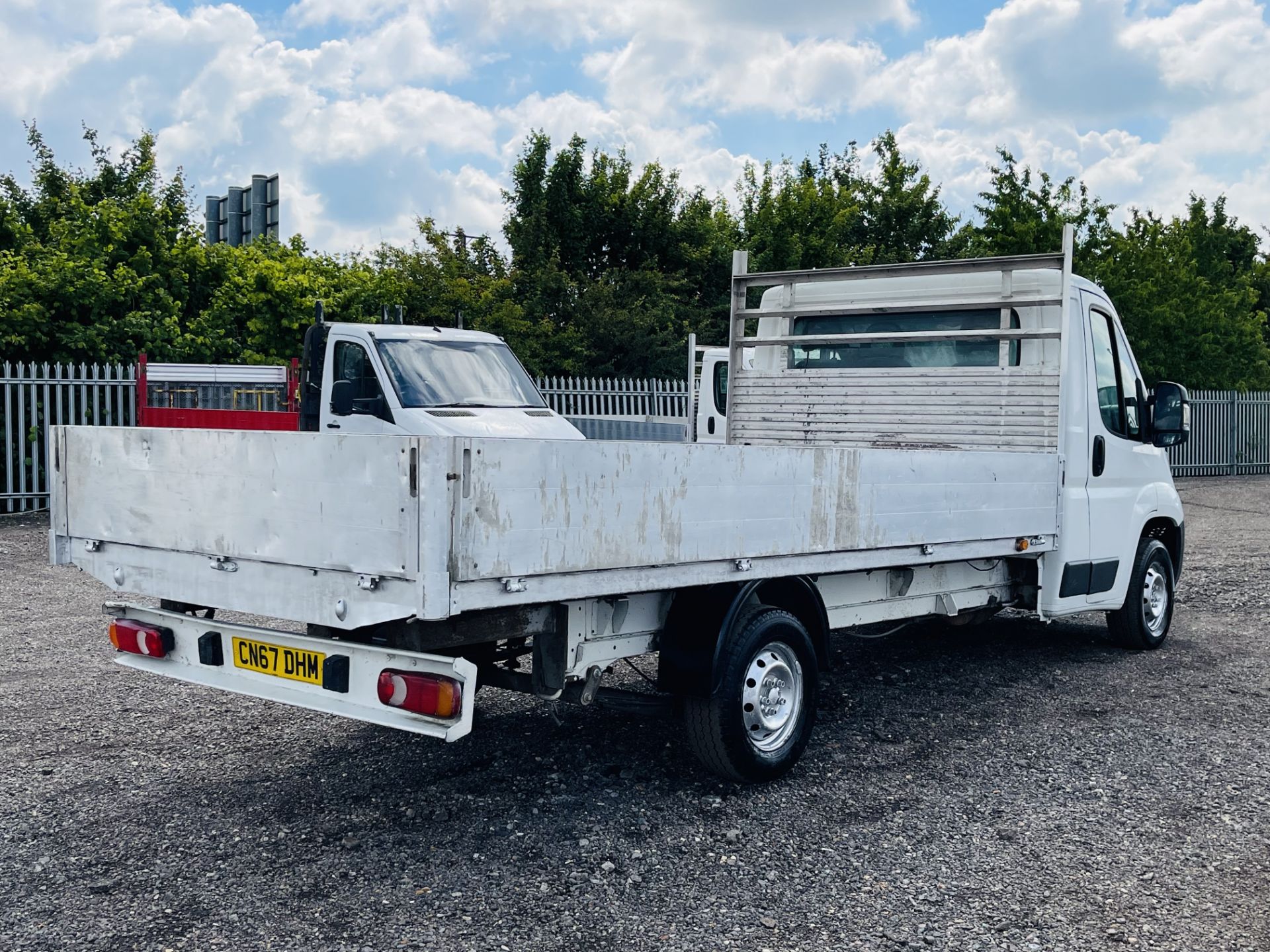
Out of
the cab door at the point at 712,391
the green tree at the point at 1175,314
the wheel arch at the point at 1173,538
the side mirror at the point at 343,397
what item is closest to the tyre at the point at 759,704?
the wheel arch at the point at 1173,538

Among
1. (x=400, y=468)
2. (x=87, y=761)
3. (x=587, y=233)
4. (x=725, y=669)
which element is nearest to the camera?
(x=400, y=468)

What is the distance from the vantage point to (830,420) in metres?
7.41

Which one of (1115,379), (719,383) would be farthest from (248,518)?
(719,383)

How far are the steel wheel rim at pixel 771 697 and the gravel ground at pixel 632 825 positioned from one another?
22 centimetres

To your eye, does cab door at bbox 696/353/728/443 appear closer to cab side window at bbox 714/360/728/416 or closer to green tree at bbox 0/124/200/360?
cab side window at bbox 714/360/728/416

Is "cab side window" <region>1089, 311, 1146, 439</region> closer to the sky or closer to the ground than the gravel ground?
closer to the sky

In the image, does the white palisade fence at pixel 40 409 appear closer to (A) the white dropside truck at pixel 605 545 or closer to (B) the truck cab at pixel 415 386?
(B) the truck cab at pixel 415 386

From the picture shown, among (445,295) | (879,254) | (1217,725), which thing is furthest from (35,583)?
(879,254)

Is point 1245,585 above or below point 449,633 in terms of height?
below

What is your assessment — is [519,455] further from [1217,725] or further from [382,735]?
[1217,725]

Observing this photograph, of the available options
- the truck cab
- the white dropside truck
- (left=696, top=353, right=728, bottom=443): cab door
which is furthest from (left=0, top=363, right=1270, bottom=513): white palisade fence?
the white dropside truck

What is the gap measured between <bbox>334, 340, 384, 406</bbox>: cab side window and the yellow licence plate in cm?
526

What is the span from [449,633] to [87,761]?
2279mm

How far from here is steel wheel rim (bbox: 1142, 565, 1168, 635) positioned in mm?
7695
